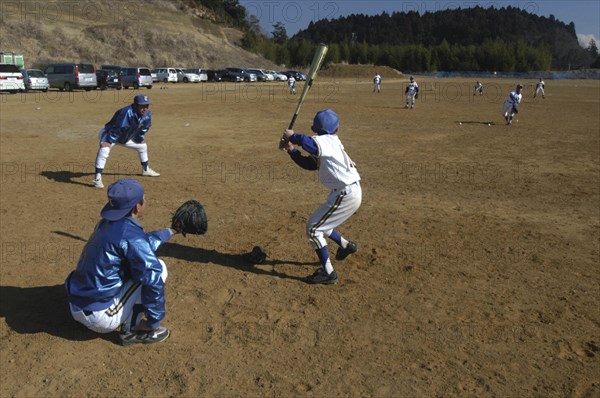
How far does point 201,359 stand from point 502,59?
118389mm

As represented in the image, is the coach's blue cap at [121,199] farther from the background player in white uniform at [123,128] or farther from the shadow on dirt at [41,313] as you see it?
the background player in white uniform at [123,128]

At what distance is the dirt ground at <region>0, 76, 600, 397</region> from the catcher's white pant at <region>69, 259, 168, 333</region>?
0.25 meters

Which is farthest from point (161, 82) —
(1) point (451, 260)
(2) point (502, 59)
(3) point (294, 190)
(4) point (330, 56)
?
(2) point (502, 59)

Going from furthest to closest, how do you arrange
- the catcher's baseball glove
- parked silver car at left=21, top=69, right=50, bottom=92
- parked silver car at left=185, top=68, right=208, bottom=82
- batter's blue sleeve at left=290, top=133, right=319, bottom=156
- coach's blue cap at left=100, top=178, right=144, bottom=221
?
parked silver car at left=185, top=68, right=208, bottom=82 < parked silver car at left=21, top=69, right=50, bottom=92 < batter's blue sleeve at left=290, top=133, right=319, bottom=156 < the catcher's baseball glove < coach's blue cap at left=100, top=178, right=144, bottom=221

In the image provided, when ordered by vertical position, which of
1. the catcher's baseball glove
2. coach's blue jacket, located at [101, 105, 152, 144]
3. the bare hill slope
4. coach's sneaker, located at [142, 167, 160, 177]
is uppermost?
the bare hill slope

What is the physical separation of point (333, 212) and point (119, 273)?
A: 246 cm

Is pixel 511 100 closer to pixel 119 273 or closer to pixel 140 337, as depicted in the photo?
pixel 140 337

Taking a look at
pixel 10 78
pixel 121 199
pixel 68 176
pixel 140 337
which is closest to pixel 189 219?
pixel 121 199

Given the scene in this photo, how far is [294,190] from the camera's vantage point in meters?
9.90

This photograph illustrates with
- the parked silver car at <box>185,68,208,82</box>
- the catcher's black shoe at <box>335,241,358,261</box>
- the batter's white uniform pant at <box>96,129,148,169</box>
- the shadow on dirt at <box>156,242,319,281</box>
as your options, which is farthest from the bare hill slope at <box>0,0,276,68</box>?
the catcher's black shoe at <box>335,241,358,261</box>

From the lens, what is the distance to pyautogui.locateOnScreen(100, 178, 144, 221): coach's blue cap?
398 cm

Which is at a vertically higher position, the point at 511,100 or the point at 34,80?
the point at 511,100

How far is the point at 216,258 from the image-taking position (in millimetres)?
6449

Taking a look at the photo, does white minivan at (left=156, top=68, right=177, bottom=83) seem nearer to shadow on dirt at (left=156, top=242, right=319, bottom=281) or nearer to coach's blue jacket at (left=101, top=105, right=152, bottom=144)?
coach's blue jacket at (left=101, top=105, right=152, bottom=144)
